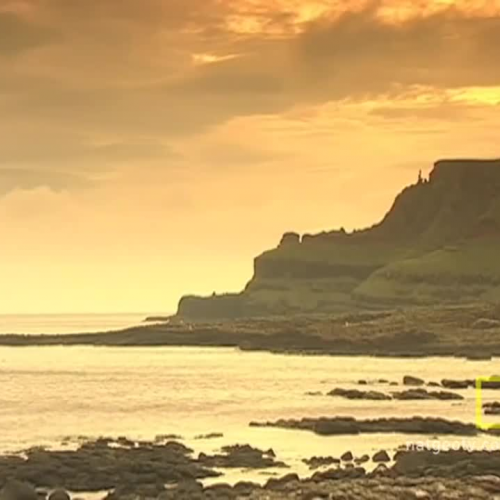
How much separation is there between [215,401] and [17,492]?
191 ft

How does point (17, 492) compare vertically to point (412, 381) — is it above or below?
below

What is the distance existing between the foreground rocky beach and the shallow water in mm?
2977

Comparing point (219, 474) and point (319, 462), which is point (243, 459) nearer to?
point (319, 462)

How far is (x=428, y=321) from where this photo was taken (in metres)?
198

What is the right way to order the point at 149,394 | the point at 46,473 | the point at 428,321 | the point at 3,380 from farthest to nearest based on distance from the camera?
1. the point at 428,321
2. the point at 3,380
3. the point at 149,394
4. the point at 46,473

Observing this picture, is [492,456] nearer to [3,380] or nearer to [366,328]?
[3,380]

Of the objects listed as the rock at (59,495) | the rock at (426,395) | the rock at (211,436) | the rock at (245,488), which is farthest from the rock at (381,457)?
the rock at (426,395)

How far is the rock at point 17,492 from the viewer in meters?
43.7

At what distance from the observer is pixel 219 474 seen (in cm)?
5284

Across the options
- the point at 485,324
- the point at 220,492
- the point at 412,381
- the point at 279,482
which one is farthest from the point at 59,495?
the point at 485,324

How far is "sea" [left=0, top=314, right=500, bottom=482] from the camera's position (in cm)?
6881

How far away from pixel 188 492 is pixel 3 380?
97458 millimetres

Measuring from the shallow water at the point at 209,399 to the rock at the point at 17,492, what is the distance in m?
10.3

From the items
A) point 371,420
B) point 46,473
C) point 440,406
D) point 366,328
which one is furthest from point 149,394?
point 366,328
